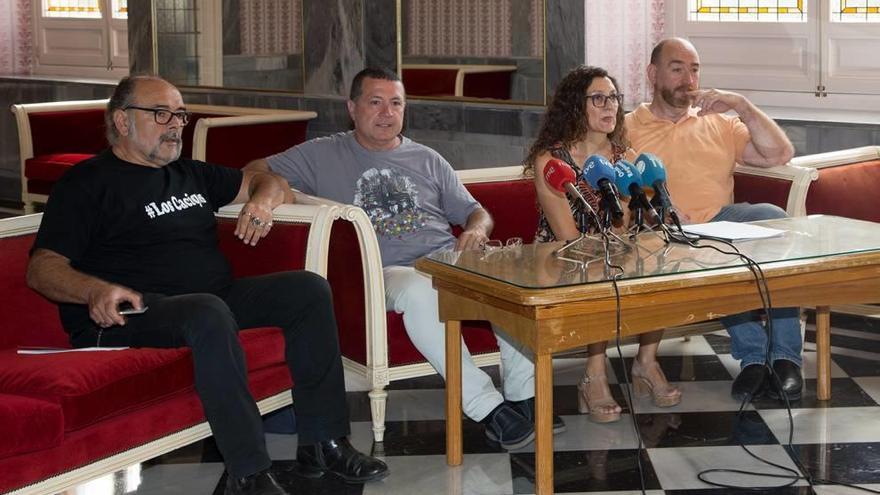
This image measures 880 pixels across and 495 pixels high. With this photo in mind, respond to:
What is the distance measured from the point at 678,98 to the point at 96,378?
2.37m

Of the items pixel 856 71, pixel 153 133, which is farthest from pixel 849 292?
pixel 856 71

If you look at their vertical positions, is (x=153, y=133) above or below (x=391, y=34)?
below

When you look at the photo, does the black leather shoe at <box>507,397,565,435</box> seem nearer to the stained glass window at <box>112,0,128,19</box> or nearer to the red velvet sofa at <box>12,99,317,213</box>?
the red velvet sofa at <box>12,99,317,213</box>

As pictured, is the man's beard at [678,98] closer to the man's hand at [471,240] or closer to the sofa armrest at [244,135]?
the man's hand at [471,240]

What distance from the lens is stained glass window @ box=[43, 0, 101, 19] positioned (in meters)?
9.99

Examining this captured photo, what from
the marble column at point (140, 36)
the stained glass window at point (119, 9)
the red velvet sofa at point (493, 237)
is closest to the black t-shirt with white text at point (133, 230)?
the red velvet sofa at point (493, 237)

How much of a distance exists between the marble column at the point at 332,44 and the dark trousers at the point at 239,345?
3.61 m

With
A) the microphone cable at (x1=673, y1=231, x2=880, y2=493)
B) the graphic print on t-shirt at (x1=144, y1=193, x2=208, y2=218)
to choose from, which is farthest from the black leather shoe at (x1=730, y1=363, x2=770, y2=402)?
the graphic print on t-shirt at (x1=144, y1=193, x2=208, y2=218)

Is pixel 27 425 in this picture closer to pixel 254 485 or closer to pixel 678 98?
pixel 254 485

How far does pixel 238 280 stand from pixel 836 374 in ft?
6.84

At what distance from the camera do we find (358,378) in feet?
13.1

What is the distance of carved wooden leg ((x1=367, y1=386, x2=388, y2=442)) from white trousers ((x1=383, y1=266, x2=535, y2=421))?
0.57ft

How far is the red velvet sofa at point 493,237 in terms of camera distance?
3.88 meters

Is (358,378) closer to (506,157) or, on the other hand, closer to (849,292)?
(849,292)
